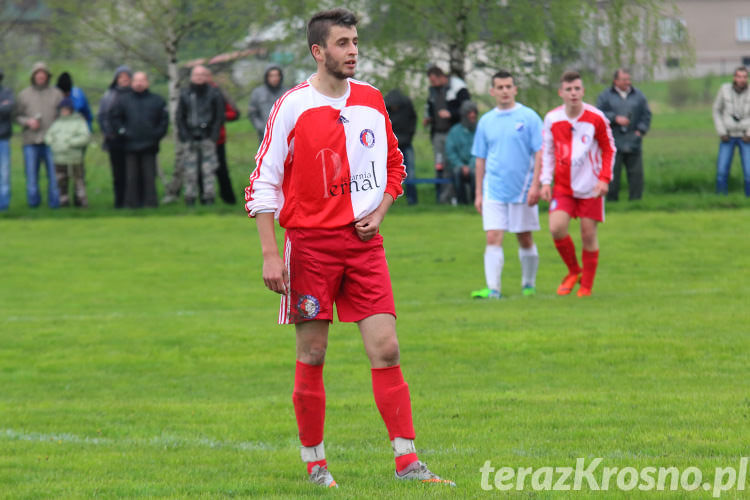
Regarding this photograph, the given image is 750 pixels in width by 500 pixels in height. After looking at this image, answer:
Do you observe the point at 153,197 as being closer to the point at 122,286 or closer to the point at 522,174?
the point at 122,286

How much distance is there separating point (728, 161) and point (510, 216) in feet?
32.9

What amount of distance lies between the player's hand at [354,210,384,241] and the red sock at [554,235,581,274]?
301 inches

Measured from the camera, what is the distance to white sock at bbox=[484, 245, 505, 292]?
1309cm

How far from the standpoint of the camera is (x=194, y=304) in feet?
45.3

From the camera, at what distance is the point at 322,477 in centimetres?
588

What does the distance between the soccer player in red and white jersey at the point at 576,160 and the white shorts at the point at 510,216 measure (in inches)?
9.6

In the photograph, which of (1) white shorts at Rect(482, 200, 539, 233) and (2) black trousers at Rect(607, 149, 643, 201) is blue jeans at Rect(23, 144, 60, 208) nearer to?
(2) black trousers at Rect(607, 149, 643, 201)

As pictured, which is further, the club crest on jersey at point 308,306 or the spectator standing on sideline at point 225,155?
the spectator standing on sideline at point 225,155

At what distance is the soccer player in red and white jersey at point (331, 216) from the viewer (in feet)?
18.8

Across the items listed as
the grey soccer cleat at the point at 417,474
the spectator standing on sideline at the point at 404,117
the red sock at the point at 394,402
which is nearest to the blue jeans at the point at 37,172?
the spectator standing on sideline at the point at 404,117

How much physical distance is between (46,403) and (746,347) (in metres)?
5.32

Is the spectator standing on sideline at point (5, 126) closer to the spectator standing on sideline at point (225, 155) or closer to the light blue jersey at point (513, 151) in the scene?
the spectator standing on sideline at point (225, 155)

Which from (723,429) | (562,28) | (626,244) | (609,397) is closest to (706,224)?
(626,244)

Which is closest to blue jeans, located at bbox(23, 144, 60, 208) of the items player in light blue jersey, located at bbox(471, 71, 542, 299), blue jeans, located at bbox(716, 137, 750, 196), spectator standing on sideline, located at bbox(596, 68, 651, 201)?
spectator standing on sideline, located at bbox(596, 68, 651, 201)
